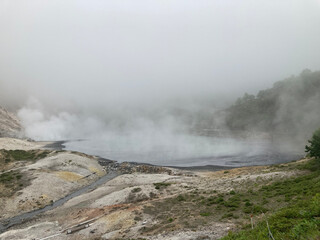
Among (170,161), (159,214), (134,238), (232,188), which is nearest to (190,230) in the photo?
(134,238)

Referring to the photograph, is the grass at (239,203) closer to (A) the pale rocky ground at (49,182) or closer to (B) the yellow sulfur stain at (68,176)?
(A) the pale rocky ground at (49,182)

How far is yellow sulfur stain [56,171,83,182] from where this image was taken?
6788cm

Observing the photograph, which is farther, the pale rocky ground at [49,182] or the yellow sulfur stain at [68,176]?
the yellow sulfur stain at [68,176]

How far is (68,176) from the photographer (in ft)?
229

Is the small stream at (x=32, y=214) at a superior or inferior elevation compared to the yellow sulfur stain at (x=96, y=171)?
inferior

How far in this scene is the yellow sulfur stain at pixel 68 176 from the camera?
6788 cm

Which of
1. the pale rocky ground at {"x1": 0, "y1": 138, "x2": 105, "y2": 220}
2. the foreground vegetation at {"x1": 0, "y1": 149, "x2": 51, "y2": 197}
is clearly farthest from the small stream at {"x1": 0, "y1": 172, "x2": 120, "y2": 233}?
the foreground vegetation at {"x1": 0, "y1": 149, "x2": 51, "y2": 197}

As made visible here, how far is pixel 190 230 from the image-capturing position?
2467 cm

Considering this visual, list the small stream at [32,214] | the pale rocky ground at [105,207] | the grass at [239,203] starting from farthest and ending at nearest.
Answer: the small stream at [32,214]
the pale rocky ground at [105,207]
the grass at [239,203]

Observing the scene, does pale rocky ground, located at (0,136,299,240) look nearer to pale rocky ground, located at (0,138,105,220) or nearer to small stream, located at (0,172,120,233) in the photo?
pale rocky ground, located at (0,138,105,220)

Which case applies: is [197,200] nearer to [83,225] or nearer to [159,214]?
[159,214]

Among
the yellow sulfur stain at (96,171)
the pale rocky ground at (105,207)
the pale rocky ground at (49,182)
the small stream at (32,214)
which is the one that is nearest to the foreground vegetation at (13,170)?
the pale rocky ground at (49,182)

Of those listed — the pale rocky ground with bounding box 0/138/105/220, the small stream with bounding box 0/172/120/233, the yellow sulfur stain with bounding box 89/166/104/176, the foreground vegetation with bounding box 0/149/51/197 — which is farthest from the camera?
the yellow sulfur stain with bounding box 89/166/104/176

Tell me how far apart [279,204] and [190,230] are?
1133cm
